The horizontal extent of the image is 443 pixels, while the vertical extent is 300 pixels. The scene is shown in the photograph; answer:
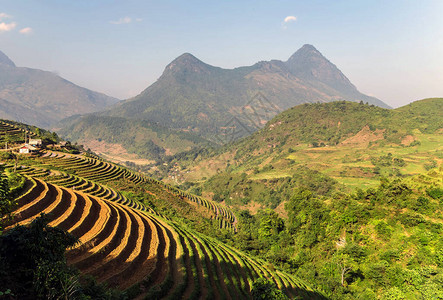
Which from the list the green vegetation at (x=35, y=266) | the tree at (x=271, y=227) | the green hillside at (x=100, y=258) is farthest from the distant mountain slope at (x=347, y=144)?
the green vegetation at (x=35, y=266)

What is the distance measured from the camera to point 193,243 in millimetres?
28078

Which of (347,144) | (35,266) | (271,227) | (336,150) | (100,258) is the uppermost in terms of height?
(347,144)

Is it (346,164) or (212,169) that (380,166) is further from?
(212,169)

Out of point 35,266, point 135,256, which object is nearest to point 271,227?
point 135,256

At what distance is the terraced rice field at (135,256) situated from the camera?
638 inches

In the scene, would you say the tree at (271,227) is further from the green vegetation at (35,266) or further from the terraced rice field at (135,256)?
the green vegetation at (35,266)

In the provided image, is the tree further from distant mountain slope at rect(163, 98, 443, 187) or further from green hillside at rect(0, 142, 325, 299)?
distant mountain slope at rect(163, 98, 443, 187)

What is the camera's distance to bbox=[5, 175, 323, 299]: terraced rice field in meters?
16.2

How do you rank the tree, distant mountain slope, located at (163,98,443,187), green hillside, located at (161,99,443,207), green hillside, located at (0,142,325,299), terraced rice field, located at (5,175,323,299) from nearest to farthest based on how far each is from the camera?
1. green hillside, located at (0,142,325,299)
2. terraced rice field, located at (5,175,323,299)
3. the tree
4. green hillside, located at (161,99,443,207)
5. distant mountain slope, located at (163,98,443,187)

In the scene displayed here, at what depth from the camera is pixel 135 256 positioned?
1881 centimetres

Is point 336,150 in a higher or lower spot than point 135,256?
higher

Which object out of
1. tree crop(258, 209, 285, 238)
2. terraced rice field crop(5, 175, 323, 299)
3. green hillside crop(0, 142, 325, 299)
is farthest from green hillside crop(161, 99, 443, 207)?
green hillside crop(0, 142, 325, 299)

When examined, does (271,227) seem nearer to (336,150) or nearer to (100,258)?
(100,258)

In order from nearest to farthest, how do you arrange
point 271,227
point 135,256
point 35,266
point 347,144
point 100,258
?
point 35,266
point 100,258
point 135,256
point 271,227
point 347,144
